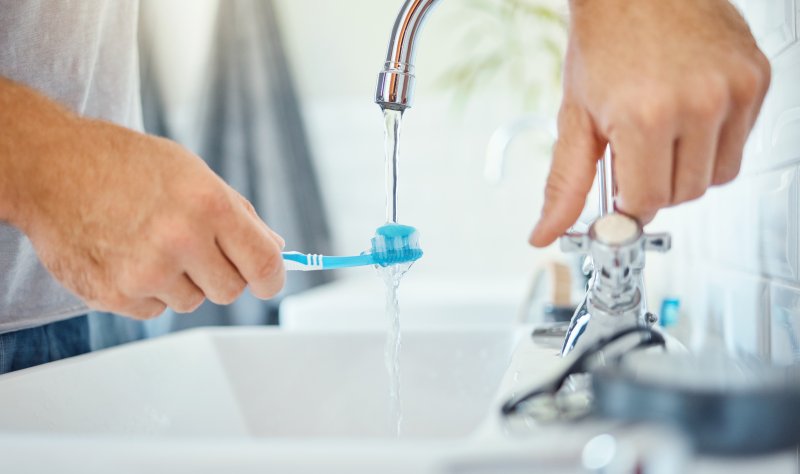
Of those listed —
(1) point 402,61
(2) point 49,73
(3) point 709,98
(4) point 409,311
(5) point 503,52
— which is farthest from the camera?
(5) point 503,52

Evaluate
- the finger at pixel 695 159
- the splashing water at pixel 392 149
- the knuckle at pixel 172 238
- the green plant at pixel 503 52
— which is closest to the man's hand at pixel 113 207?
the knuckle at pixel 172 238

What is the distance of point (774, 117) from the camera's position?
521 millimetres

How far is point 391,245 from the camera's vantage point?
495 millimetres

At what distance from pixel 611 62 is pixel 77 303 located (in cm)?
46

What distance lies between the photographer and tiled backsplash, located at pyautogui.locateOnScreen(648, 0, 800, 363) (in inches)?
18.7

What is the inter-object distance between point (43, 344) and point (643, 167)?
48 centimetres

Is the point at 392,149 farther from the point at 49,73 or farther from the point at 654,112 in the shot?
the point at 49,73

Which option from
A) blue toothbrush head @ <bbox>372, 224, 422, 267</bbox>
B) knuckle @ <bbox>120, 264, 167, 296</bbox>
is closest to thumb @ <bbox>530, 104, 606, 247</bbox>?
blue toothbrush head @ <bbox>372, 224, 422, 267</bbox>

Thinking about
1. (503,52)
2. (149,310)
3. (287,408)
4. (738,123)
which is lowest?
(287,408)

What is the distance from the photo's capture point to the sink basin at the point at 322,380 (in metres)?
0.59

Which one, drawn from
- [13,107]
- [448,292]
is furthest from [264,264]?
[448,292]

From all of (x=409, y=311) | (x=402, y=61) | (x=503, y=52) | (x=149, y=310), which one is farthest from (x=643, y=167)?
(x=503, y=52)

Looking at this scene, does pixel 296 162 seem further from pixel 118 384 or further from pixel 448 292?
pixel 118 384

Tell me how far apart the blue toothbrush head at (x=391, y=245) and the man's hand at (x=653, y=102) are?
0.10 metres
